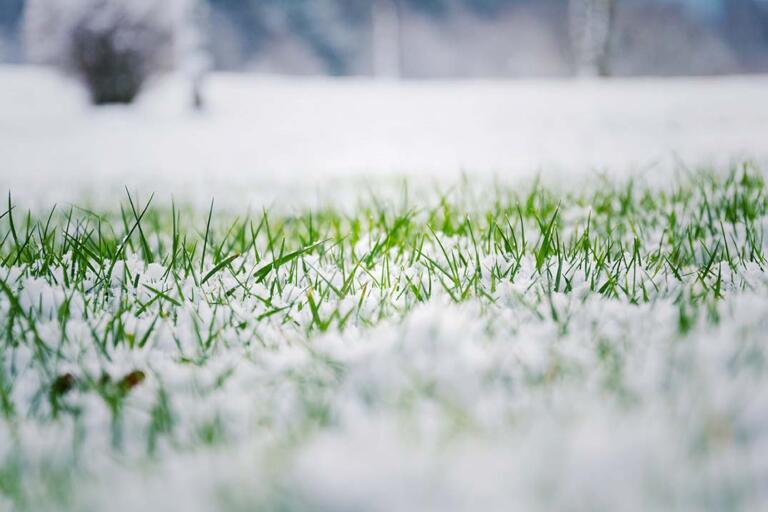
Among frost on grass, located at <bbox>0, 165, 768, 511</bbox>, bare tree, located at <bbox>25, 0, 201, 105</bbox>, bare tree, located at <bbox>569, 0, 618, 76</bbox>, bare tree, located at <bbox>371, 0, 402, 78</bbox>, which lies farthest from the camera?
bare tree, located at <bbox>371, 0, 402, 78</bbox>

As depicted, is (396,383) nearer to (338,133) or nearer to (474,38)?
(338,133)

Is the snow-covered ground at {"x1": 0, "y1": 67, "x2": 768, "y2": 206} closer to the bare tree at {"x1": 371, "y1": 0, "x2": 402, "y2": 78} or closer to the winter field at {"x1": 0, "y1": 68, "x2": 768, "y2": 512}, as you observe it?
the winter field at {"x1": 0, "y1": 68, "x2": 768, "y2": 512}

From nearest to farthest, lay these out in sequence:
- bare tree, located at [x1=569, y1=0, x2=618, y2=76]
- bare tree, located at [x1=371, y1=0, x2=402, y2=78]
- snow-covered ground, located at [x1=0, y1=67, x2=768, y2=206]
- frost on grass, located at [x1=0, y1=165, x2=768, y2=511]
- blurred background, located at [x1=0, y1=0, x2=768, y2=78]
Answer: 1. frost on grass, located at [x1=0, y1=165, x2=768, y2=511]
2. snow-covered ground, located at [x1=0, y1=67, x2=768, y2=206]
3. bare tree, located at [x1=569, y1=0, x2=618, y2=76]
4. bare tree, located at [x1=371, y1=0, x2=402, y2=78]
5. blurred background, located at [x1=0, y1=0, x2=768, y2=78]

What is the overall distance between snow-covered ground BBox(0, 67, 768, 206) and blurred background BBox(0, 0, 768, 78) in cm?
1811

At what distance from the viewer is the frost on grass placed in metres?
0.60

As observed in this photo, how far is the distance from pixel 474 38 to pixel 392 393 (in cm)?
4043

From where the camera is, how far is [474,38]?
38.2 metres

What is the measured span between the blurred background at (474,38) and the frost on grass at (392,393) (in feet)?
99.3

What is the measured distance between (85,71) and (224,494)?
13.5 metres

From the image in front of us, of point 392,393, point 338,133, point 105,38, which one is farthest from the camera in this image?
point 105,38

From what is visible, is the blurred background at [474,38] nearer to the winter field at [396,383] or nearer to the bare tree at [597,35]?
the bare tree at [597,35]

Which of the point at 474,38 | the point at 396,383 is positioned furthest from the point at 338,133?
the point at 474,38

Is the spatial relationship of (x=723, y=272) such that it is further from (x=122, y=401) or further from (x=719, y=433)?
(x=122, y=401)

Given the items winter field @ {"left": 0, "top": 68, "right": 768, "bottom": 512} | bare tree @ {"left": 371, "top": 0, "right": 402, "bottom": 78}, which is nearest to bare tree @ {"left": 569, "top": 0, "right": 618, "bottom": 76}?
bare tree @ {"left": 371, "top": 0, "right": 402, "bottom": 78}
